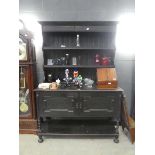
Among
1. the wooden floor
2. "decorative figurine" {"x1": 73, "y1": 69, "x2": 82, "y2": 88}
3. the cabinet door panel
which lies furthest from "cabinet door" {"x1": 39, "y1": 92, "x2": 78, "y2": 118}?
the cabinet door panel

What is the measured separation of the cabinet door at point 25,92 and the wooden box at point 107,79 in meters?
1.15

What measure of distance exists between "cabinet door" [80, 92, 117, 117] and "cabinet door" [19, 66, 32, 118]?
91cm

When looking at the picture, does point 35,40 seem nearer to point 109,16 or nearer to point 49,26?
point 49,26

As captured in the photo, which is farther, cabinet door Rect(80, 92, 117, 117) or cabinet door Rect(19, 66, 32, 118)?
cabinet door Rect(19, 66, 32, 118)

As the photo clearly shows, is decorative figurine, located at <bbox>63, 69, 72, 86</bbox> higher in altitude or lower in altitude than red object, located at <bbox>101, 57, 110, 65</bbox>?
lower

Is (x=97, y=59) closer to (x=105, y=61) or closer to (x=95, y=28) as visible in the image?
(x=105, y=61)

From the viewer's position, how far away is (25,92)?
3086 mm

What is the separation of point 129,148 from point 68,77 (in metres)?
1.51

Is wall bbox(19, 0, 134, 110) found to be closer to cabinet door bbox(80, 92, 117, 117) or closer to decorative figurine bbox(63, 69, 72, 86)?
decorative figurine bbox(63, 69, 72, 86)

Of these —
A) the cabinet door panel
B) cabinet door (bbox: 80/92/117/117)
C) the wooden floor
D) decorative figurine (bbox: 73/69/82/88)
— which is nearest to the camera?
the wooden floor

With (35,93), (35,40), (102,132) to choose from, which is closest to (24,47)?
(35,40)

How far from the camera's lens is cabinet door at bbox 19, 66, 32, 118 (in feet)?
9.82

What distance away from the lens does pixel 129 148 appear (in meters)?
2.65
